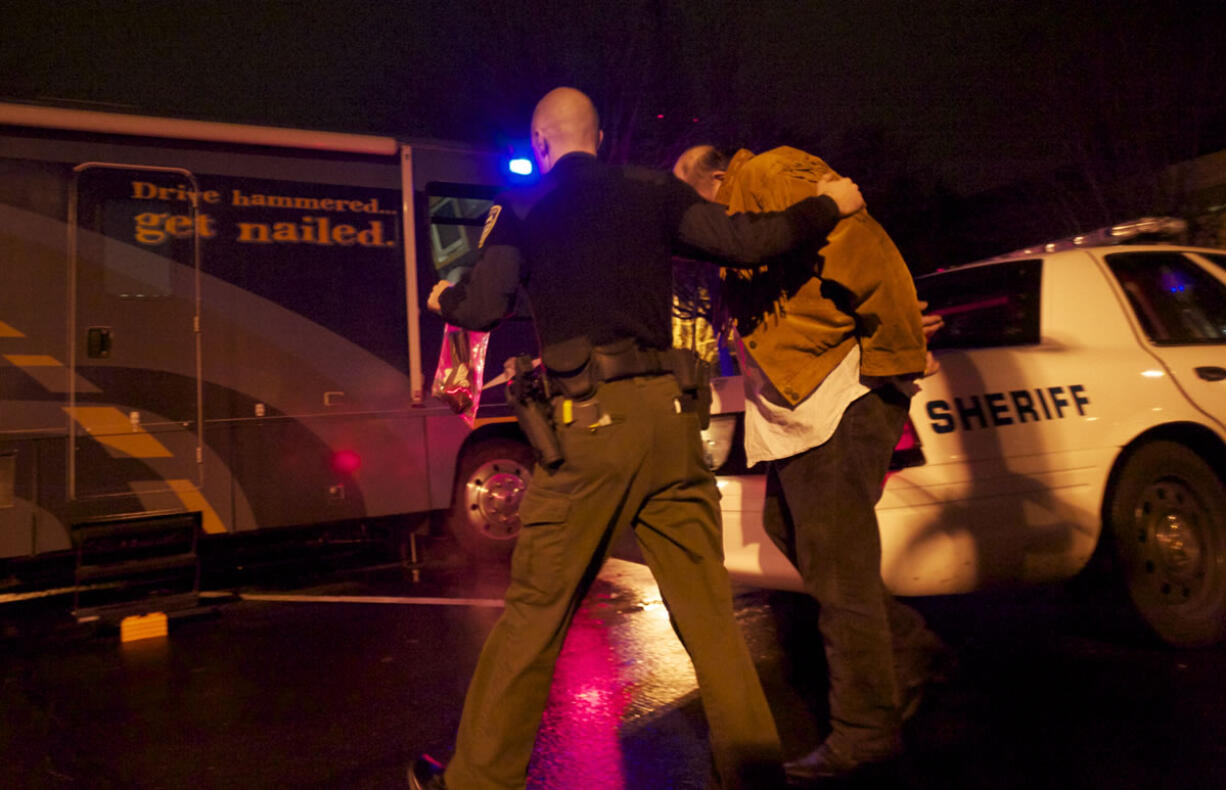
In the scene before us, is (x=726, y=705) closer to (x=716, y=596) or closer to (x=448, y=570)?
(x=716, y=596)

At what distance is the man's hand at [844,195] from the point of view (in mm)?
2627

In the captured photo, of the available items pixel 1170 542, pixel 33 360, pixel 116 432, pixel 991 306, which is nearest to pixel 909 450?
pixel 991 306

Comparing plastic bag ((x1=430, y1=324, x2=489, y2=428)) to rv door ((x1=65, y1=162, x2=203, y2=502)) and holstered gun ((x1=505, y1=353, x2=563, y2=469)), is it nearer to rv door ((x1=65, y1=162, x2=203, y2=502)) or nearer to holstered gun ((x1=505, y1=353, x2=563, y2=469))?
holstered gun ((x1=505, y1=353, x2=563, y2=469))

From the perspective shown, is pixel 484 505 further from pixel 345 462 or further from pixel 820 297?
pixel 820 297

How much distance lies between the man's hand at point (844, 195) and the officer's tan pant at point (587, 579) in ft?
2.39

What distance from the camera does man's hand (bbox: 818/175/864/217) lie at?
2.63 m

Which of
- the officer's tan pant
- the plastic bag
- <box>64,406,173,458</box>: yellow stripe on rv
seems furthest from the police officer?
<box>64,406,173,458</box>: yellow stripe on rv

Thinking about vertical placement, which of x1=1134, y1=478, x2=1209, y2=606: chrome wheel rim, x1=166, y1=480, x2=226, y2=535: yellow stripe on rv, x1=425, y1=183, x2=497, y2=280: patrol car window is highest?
x1=425, y1=183, x2=497, y2=280: patrol car window

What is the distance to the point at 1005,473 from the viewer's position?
12.1ft

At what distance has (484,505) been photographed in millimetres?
6938

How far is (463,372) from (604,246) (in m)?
0.68

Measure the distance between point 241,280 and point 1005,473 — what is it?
483 cm

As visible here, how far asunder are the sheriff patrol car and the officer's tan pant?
1.26 meters

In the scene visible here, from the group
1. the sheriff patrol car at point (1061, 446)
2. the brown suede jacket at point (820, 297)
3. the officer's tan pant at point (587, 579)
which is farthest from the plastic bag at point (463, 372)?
the sheriff patrol car at point (1061, 446)
